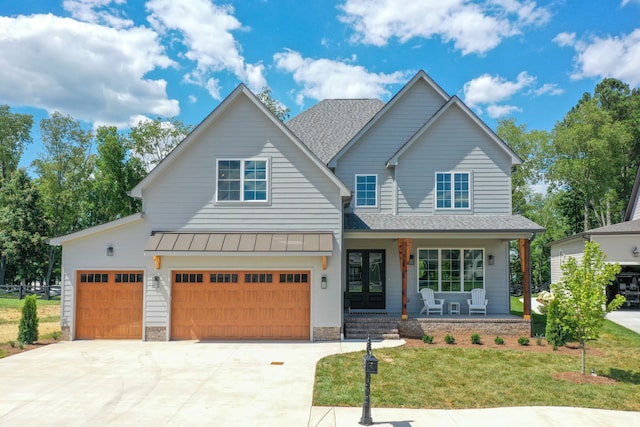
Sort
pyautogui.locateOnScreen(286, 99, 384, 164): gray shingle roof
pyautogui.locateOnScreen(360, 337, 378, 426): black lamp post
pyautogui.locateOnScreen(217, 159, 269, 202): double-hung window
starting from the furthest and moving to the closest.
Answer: pyautogui.locateOnScreen(286, 99, 384, 164): gray shingle roof → pyautogui.locateOnScreen(217, 159, 269, 202): double-hung window → pyautogui.locateOnScreen(360, 337, 378, 426): black lamp post

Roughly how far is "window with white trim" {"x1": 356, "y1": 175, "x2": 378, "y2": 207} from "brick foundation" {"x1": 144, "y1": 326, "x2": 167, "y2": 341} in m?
8.17

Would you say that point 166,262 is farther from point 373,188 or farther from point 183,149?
point 373,188

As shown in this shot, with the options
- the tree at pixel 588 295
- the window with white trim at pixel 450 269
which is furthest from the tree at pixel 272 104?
the tree at pixel 588 295

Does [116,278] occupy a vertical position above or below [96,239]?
below

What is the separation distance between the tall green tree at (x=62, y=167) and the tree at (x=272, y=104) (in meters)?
16.9

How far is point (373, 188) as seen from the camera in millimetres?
17016

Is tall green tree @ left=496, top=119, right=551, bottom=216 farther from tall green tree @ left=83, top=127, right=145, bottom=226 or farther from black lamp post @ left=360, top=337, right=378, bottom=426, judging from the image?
black lamp post @ left=360, top=337, right=378, bottom=426

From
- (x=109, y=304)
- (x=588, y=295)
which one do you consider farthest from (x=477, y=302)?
(x=109, y=304)

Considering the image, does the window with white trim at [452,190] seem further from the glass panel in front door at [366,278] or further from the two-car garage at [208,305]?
the two-car garage at [208,305]

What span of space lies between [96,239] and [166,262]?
238 cm

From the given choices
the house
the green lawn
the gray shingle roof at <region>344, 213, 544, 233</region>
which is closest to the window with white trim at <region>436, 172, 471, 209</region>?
the gray shingle roof at <region>344, 213, 544, 233</region>

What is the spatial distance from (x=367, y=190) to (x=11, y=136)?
40.1 meters

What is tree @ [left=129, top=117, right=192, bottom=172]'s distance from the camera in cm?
3488

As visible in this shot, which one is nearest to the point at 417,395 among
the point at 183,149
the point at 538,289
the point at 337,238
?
the point at 337,238
